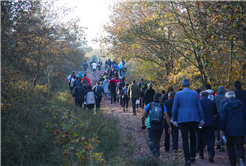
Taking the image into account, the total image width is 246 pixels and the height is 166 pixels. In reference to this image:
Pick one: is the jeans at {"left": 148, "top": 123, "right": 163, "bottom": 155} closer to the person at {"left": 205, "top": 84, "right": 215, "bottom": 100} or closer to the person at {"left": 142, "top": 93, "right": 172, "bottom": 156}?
the person at {"left": 142, "top": 93, "right": 172, "bottom": 156}

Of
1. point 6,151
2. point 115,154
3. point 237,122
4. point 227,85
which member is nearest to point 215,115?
point 237,122

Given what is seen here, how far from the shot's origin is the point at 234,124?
607cm

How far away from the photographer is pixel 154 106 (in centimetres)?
680

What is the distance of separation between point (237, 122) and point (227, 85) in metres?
5.64

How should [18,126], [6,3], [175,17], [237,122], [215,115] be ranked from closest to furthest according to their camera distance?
1. [237,122]
2. [215,115]
3. [18,126]
4. [6,3]
5. [175,17]

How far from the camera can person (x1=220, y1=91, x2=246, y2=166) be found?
Answer: 603 cm

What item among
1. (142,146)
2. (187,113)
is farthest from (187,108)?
(142,146)

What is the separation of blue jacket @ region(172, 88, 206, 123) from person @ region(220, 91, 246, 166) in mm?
674

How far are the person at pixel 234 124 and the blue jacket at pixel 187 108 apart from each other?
0.67 metres

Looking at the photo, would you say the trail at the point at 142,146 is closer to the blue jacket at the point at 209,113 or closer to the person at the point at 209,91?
the blue jacket at the point at 209,113

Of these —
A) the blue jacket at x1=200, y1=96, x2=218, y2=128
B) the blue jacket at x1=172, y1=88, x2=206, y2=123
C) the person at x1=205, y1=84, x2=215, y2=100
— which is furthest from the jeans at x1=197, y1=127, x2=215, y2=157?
the person at x1=205, y1=84, x2=215, y2=100

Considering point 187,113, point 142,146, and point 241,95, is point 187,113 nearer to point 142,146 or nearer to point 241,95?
point 241,95

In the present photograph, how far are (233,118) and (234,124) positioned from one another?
156mm

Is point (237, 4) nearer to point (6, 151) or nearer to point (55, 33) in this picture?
point (6, 151)
